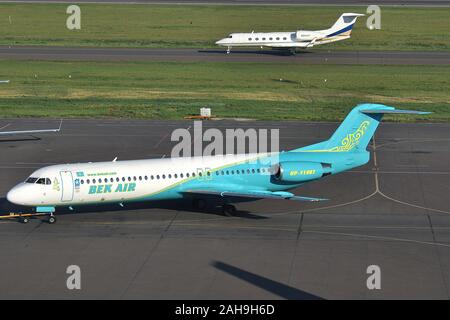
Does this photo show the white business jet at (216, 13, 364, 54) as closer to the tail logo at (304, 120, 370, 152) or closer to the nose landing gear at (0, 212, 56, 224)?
the tail logo at (304, 120, 370, 152)

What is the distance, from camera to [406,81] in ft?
289

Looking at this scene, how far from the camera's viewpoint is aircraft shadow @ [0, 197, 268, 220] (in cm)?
4553

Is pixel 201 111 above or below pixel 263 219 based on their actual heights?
above

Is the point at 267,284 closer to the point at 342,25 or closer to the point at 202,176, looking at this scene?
the point at 202,176

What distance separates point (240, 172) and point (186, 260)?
8.61 m

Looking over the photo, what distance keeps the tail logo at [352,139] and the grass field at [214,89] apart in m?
24.9

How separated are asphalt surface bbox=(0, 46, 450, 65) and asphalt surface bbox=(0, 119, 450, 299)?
1774 inches

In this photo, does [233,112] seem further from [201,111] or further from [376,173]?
[376,173]

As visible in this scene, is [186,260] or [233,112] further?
[233,112]

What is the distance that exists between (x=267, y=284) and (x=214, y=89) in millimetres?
51384

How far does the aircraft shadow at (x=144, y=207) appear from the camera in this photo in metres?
45.5

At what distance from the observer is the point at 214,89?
278 ft

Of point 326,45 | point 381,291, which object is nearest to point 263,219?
point 381,291

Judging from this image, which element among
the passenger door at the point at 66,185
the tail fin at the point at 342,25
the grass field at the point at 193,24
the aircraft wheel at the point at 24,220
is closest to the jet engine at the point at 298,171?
the passenger door at the point at 66,185
